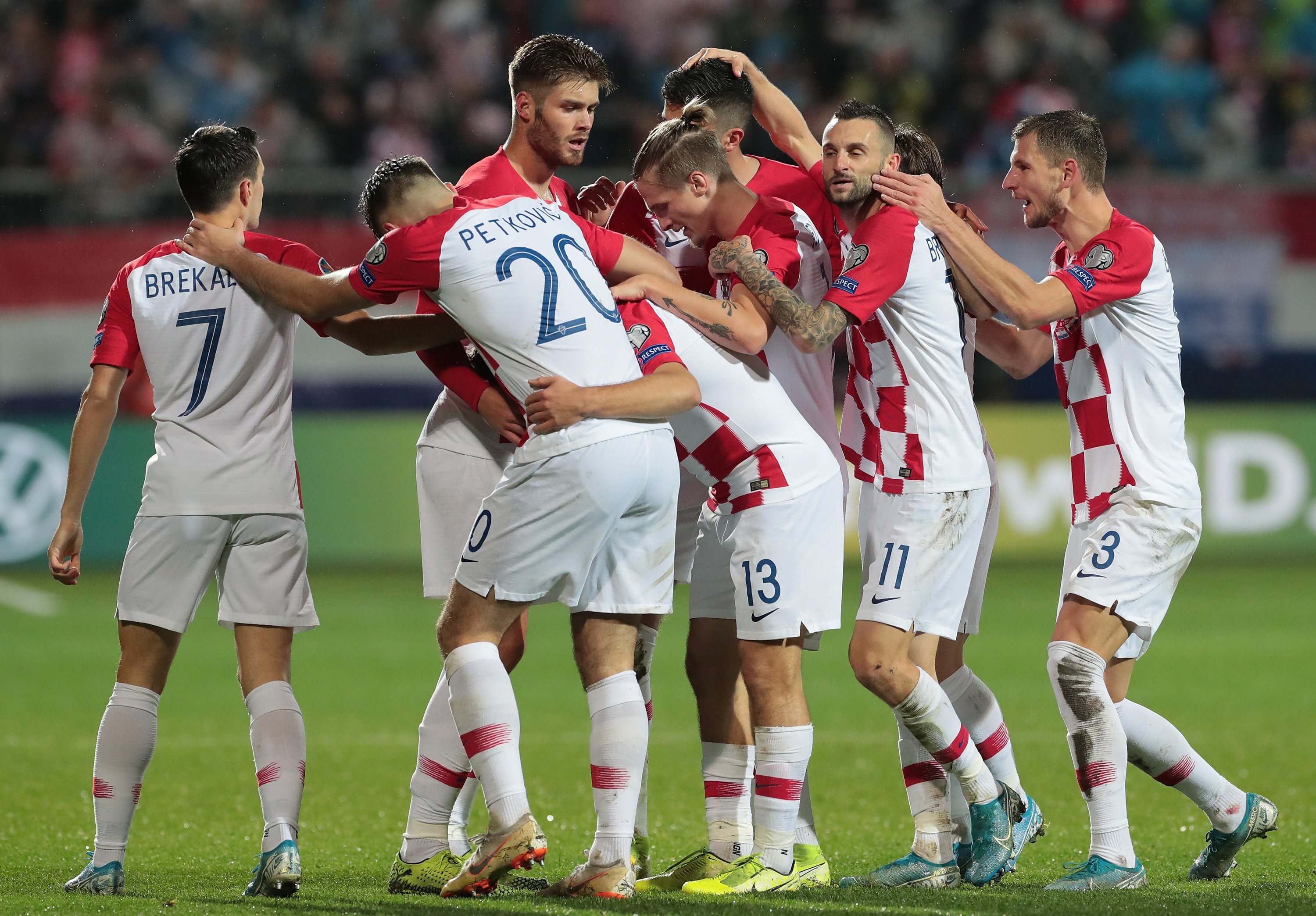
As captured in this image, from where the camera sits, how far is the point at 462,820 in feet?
17.2

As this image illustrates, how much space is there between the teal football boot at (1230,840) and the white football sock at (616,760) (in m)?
1.87

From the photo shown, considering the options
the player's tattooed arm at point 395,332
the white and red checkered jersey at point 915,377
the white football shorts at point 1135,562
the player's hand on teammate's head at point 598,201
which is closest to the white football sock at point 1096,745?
the white football shorts at point 1135,562

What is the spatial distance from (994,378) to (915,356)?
11.1 metres

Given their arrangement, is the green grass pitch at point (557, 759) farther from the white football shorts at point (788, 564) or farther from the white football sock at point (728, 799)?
the white football shorts at point (788, 564)

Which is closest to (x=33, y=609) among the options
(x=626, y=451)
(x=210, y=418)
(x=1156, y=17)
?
(x=210, y=418)

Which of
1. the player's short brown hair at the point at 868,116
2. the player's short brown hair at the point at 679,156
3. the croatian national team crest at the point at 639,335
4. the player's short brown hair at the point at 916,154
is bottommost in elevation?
the croatian national team crest at the point at 639,335

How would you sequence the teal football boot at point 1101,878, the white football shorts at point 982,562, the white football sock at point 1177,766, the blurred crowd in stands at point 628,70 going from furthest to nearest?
the blurred crowd in stands at point 628,70 → the white football shorts at point 982,562 → the white football sock at point 1177,766 → the teal football boot at point 1101,878

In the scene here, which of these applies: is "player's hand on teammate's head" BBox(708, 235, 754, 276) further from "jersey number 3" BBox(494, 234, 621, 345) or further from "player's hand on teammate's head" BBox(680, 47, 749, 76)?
"player's hand on teammate's head" BBox(680, 47, 749, 76)

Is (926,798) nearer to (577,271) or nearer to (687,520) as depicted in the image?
(687,520)

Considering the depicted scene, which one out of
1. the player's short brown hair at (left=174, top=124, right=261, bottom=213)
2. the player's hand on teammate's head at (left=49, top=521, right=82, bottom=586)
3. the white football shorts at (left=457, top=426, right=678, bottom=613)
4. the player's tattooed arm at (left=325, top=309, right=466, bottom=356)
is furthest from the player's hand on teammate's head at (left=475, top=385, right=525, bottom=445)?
the player's hand on teammate's head at (left=49, top=521, right=82, bottom=586)

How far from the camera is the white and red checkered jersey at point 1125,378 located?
488cm

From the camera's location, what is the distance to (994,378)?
51.4 ft

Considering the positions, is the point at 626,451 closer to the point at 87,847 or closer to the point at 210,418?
the point at 210,418

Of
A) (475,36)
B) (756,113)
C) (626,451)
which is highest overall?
(475,36)
